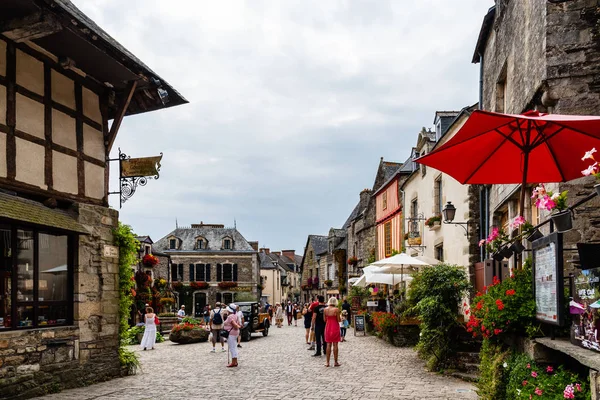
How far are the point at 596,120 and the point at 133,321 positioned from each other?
2674cm

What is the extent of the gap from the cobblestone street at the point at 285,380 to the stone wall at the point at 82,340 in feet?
1.13

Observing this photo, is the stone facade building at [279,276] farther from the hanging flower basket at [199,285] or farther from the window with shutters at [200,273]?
the hanging flower basket at [199,285]

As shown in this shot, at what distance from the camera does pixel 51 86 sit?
33.0 ft

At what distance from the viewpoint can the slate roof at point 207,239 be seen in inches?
2174

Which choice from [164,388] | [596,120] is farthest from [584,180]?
[164,388]

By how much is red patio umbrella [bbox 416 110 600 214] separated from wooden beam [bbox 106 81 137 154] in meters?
6.23

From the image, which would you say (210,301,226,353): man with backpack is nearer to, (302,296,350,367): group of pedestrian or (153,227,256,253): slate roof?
(302,296,350,367): group of pedestrian

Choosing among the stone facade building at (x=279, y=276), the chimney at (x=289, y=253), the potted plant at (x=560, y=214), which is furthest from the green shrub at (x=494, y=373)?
the chimney at (x=289, y=253)

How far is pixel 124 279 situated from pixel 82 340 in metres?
1.55

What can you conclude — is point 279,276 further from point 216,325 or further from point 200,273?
point 216,325

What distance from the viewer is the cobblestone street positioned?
365 inches

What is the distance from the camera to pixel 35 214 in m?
9.20

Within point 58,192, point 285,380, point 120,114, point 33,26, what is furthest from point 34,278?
point 285,380

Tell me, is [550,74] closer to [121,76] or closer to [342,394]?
[342,394]
